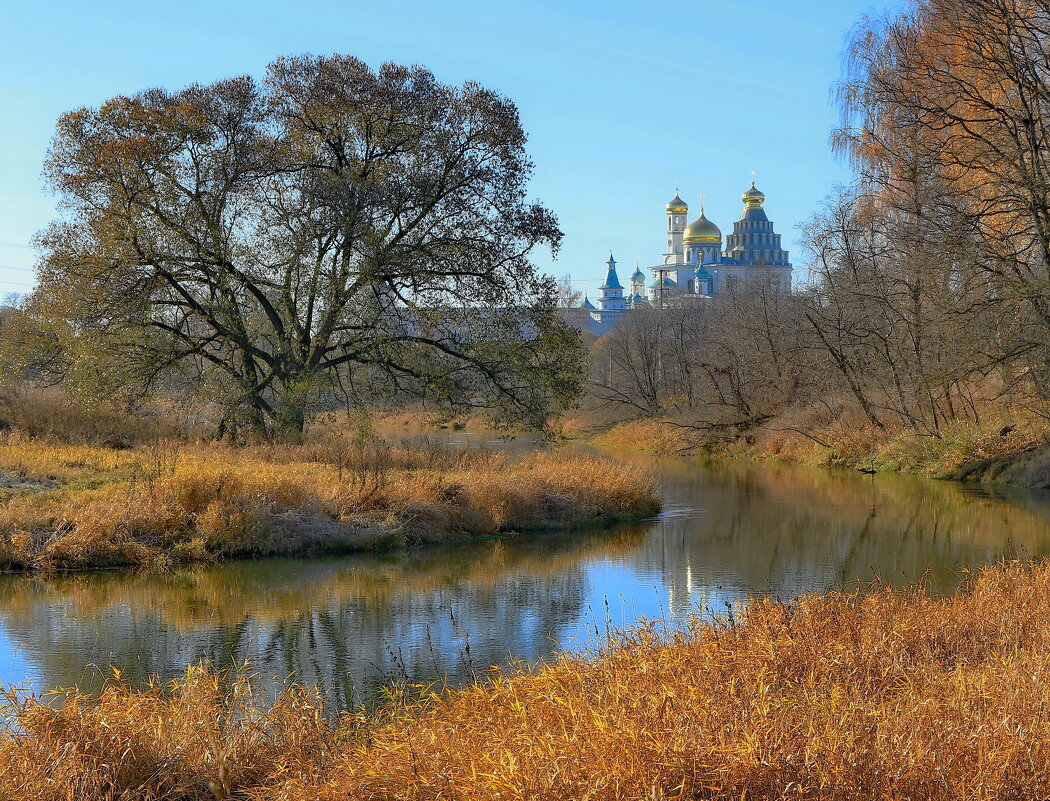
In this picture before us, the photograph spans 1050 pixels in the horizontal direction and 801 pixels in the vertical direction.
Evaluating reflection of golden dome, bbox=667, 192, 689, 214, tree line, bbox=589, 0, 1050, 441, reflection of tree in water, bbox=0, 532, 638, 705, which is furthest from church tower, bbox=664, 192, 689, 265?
reflection of tree in water, bbox=0, 532, 638, 705

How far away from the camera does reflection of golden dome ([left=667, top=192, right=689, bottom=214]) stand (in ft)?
546

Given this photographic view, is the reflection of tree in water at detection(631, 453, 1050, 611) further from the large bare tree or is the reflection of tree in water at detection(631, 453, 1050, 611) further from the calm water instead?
the large bare tree

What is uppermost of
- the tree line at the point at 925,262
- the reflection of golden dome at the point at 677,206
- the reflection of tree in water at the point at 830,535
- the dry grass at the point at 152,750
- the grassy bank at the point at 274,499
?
the reflection of golden dome at the point at 677,206

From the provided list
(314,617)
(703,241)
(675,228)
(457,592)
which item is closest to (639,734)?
(314,617)

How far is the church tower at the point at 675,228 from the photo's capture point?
16525 cm

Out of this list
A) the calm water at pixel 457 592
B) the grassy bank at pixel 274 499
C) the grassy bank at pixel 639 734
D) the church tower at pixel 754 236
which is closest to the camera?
the grassy bank at pixel 639 734

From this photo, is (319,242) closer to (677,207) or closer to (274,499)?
(274,499)

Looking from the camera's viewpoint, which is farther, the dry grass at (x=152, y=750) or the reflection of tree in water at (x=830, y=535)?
→ the reflection of tree in water at (x=830, y=535)

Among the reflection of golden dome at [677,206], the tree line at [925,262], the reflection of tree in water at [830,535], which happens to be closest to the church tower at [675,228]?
the reflection of golden dome at [677,206]

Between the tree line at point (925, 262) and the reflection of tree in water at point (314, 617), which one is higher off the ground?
the tree line at point (925, 262)

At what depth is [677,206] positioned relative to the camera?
16712cm

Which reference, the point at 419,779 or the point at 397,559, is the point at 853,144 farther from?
the point at 419,779

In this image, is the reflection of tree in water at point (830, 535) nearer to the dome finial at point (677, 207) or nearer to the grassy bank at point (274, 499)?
the grassy bank at point (274, 499)

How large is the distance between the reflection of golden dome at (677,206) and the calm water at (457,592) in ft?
484
